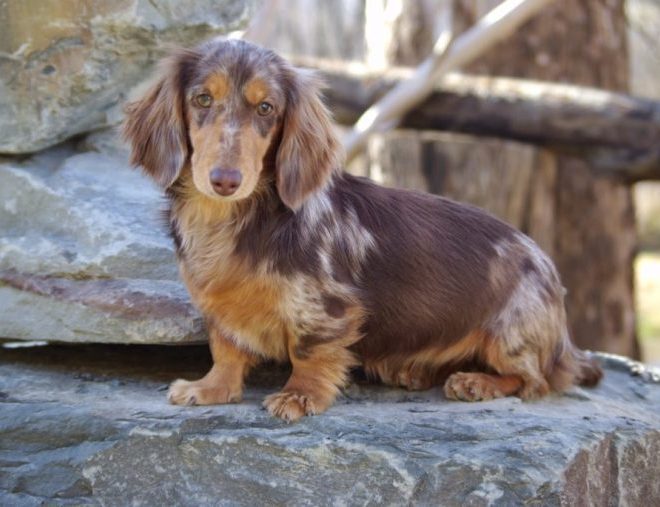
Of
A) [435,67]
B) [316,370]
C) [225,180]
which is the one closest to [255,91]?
[225,180]

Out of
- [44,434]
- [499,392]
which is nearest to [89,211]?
[44,434]

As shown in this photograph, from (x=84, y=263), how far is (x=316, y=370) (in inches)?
45.4

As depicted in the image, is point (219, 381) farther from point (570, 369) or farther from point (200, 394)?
point (570, 369)

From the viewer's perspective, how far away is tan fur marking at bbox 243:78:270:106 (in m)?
3.95

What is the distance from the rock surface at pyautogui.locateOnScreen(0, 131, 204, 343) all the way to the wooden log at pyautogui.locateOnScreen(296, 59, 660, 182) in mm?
3319

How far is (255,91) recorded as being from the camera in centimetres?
396

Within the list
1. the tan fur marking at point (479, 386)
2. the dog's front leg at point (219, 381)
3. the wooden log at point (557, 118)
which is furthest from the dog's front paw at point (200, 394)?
the wooden log at point (557, 118)

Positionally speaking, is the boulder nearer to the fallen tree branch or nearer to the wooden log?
the wooden log

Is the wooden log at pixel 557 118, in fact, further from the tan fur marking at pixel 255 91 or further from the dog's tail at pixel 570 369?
the tan fur marking at pixel 255 91

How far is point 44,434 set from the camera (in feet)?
13.4

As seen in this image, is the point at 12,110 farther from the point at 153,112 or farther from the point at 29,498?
the point at 29,498

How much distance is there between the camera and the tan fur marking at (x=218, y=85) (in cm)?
395

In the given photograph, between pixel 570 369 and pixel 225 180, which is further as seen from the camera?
pixel 570 369

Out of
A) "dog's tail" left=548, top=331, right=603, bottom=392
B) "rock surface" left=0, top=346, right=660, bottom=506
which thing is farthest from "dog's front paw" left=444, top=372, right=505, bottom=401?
"dog's tail" left=548, top=331, right=603, bottom=392
